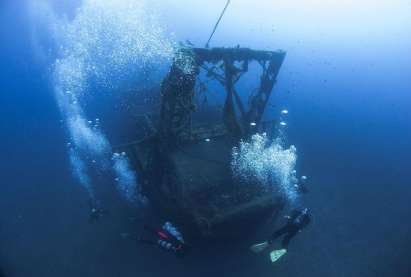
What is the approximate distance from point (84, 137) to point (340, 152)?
13.0 metres

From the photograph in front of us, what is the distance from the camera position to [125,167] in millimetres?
11336

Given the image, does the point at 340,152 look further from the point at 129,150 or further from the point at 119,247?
the point at 119,247

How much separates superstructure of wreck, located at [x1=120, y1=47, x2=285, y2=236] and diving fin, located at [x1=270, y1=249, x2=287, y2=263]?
A: 5.91ft

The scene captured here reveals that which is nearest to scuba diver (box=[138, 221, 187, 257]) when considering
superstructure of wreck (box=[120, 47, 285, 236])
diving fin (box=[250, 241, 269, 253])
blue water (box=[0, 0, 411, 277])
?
superstructure of wreck (box=[120, 47, 285, 236])

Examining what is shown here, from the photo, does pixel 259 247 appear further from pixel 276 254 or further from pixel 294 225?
pixel 294 225

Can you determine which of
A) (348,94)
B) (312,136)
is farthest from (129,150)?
(348,94)

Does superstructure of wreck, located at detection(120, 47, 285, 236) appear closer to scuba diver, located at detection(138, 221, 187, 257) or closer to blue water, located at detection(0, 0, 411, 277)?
scuba diver, located at detection(138, 221, 187, 257)

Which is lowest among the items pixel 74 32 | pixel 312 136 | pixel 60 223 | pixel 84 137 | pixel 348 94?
pixel 60 223

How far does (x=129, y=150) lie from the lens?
10039 millimetres

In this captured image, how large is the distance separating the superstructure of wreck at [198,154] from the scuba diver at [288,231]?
3.46 feet

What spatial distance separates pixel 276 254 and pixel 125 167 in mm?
6425

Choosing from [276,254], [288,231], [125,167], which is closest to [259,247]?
[276,254]

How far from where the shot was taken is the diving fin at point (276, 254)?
8586mm

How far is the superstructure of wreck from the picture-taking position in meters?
7.02
